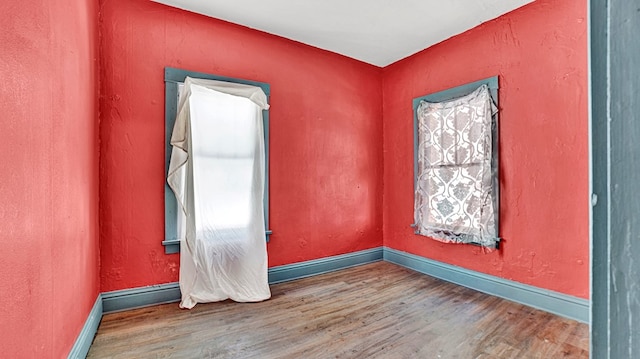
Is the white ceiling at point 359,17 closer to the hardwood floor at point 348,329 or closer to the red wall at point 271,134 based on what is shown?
the red wall at point 271,134

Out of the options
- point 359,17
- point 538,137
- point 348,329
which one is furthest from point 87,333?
point 538,137

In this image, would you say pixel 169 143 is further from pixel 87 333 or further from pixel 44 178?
pixel 87 333

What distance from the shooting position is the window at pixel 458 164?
2.80m

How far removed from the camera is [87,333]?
6.23 ft

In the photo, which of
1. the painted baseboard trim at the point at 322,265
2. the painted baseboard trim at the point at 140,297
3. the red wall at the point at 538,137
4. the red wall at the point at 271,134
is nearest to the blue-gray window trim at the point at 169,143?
the red wall at the point at 271,134

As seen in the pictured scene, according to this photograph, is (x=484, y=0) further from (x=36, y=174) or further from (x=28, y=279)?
(x=28, y=279)

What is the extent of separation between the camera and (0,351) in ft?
3.18

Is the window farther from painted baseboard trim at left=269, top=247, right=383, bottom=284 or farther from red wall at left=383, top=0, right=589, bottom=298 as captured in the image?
painted baseboard trim at left=269, top=247, right=383, bottom=284

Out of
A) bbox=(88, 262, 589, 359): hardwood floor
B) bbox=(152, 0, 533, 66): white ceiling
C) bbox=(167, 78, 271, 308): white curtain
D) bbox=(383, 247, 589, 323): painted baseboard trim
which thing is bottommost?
bbox=(88, 262, 589, 359): hardwood floor

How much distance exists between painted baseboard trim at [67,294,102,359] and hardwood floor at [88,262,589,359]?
6 cm

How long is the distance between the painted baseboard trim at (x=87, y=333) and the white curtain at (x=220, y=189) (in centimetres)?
59

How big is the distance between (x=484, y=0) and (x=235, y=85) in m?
2.36

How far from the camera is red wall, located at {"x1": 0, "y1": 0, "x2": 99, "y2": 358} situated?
1057 millimetres

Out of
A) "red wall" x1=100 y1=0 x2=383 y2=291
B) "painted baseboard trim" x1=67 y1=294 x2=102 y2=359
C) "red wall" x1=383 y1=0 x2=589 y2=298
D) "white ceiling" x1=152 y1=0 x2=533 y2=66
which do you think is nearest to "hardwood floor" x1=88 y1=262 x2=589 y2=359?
"painted baseboard trim" x1=67 y1=294 x2=102 y2=359
